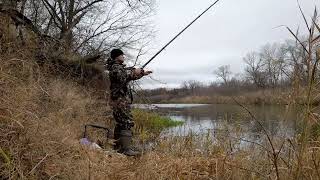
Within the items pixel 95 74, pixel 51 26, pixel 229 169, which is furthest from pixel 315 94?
pixel 51 26

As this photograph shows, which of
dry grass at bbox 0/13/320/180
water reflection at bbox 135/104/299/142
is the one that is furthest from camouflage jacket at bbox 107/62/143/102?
water reflection at bbox 135/104/299/142

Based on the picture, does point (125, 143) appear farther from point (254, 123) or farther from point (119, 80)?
point (254, 123)

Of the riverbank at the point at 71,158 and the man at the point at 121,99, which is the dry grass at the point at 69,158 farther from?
the man at the point at 121,99

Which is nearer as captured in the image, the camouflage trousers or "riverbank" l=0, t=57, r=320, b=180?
"riverbank" l=0, t=57, r=320, b=180

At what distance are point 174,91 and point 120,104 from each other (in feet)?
39.0

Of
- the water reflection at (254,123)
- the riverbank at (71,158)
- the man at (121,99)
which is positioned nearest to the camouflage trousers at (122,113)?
the man at (121,99)

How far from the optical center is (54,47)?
40.6ft

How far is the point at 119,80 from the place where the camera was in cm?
626

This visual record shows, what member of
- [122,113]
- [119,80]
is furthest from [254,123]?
[119,80]

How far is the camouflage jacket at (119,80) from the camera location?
6199mm

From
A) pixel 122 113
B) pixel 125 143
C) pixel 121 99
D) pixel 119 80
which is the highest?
pixel 119 80

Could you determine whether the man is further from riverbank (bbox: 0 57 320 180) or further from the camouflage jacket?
riverbank (bbox: 0 57 320 180)

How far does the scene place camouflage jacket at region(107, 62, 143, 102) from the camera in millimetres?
6199

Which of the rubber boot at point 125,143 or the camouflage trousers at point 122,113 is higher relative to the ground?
the camouflage trousers at point 122,113
